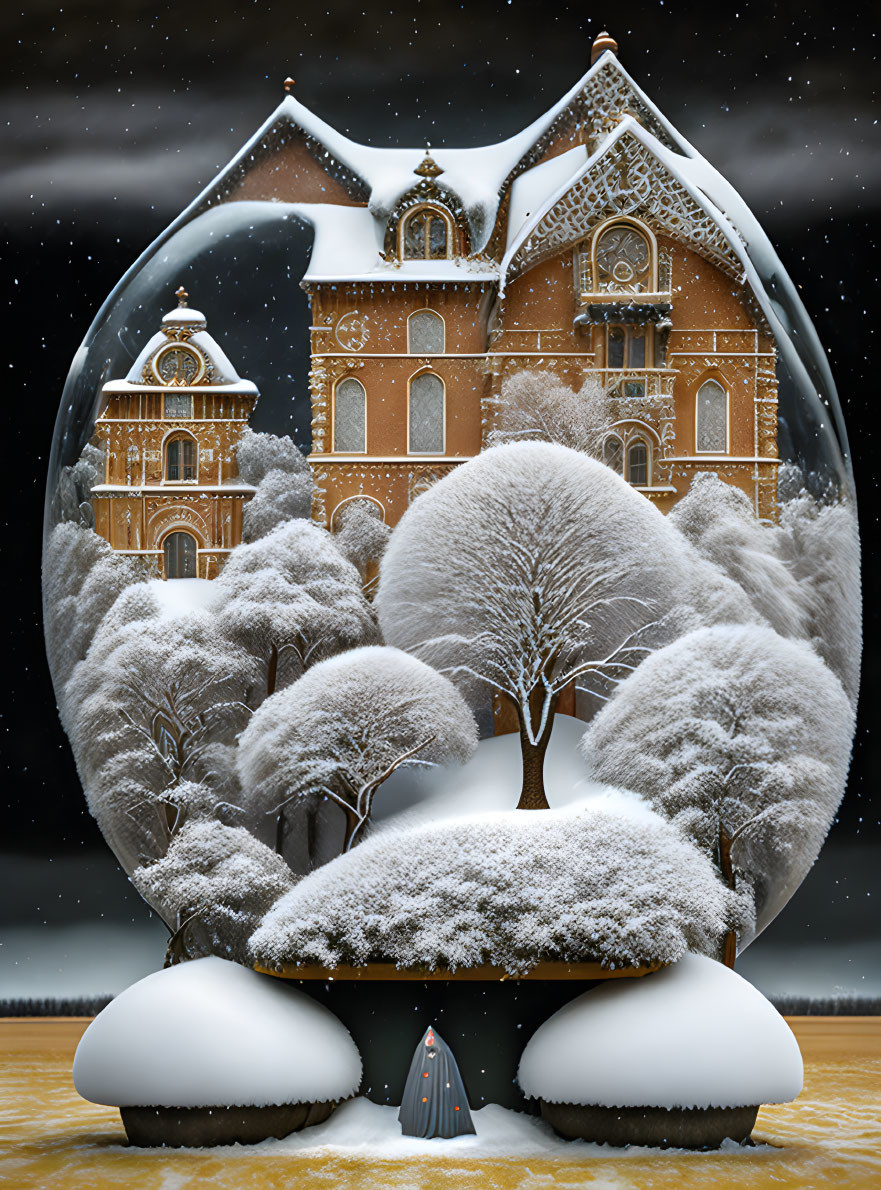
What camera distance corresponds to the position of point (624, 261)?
13.8m

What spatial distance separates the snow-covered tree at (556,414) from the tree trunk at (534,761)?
190 cm

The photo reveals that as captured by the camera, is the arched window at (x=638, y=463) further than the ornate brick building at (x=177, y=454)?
No

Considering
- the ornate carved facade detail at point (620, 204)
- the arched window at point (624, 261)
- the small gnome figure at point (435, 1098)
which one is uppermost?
the ornate carved facade detail at point (620, 204)

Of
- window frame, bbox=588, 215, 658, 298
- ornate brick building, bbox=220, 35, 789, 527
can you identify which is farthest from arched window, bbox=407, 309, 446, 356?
window frame, bbox=588, 215, 658, 298

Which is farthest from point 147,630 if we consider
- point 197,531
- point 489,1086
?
point 489,1086

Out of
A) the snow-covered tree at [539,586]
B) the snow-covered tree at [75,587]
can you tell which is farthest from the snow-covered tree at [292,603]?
the snow-covered tree at [75,587]

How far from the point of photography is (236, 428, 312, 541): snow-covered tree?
13812 millimetres

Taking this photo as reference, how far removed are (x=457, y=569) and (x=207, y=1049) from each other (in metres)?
3.78

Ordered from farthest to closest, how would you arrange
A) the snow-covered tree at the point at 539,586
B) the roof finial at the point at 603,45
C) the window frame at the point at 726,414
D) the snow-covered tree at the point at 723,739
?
the roof finial at the point at 603,45, the window frame at the point at 726,414, the snow-covered tree at the point at 539,586, the snow-covered tree at the point at 723,739

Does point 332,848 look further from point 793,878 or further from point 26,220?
point 26,220

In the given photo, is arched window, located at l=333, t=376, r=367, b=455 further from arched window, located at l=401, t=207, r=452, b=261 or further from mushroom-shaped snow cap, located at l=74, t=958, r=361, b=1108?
mushroom-shaped snow cap, located at l=74, t=958, r=361, b=1108

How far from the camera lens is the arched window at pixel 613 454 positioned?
13.7 m

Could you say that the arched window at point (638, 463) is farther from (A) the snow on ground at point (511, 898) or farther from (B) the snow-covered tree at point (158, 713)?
(B) the snow-covered tree at point (158, 713)

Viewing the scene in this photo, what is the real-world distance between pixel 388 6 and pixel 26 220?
12.5 ft
